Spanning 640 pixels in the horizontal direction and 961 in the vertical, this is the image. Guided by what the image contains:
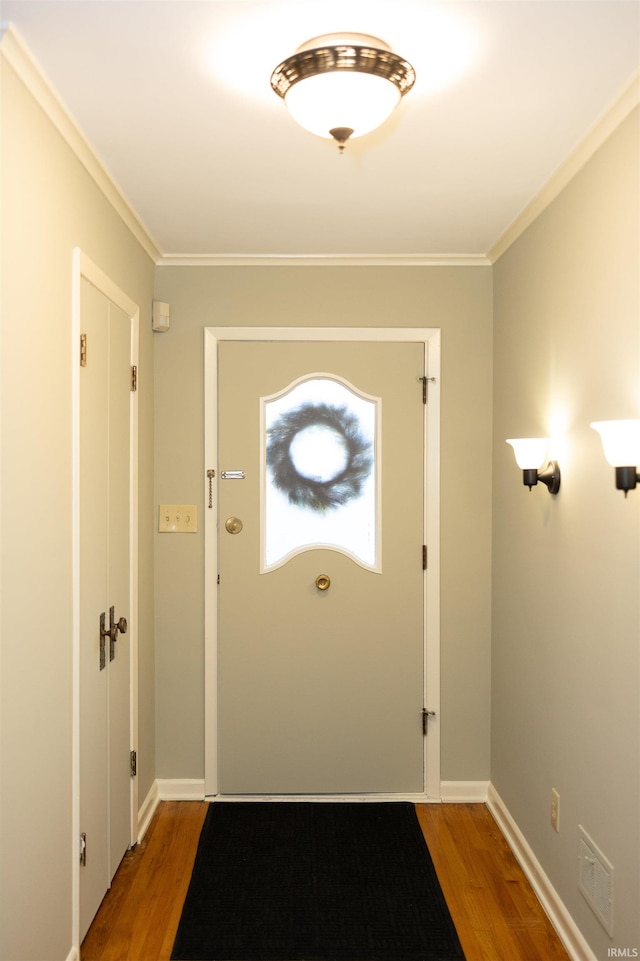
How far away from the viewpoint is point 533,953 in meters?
2.21

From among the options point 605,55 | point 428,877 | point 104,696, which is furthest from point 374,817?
point 605,55

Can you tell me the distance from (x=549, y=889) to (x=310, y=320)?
2.41 metres

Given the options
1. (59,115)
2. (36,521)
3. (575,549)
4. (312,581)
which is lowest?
(312,581)

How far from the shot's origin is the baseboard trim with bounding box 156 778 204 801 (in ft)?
10.7

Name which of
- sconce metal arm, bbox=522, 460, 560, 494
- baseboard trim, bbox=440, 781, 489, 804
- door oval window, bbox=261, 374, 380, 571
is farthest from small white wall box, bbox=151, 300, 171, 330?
baseboard trim, bbox=440, 781, 489, 804

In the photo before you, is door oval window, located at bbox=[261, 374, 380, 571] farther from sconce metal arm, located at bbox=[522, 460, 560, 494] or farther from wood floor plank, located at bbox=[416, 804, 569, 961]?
wood floor plank, located at bbox=[416, 804, 569, 961]

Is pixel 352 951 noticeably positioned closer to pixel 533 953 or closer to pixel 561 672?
pixel 533 953

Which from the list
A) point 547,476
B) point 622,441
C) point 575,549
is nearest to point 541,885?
point 575,549

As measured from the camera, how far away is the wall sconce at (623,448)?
5.51 ft

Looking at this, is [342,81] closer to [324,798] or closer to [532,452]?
[532,452]

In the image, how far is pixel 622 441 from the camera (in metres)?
1.69

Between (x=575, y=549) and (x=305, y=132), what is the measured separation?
1474 mm

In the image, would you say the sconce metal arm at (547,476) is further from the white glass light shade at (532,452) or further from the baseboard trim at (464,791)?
the baseboard trim at (464,791)

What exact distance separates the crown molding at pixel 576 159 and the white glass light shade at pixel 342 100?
637mm
